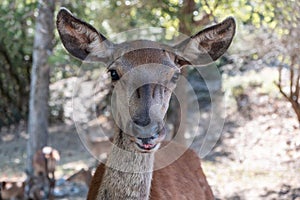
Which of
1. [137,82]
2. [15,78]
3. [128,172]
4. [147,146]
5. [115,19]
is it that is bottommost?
[128,172]

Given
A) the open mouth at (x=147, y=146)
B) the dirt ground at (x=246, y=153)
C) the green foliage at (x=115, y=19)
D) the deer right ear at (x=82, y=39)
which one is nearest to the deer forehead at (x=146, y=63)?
the deer right ear at (x=82, y=39)

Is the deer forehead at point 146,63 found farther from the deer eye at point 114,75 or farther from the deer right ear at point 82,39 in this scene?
the deer right ear at point 82,39

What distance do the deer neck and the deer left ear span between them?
76 centimetres

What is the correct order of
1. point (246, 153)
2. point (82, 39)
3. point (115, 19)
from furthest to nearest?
point (246, 153), point (115, 19), point (82, 39)

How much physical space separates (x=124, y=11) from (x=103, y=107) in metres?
3.83

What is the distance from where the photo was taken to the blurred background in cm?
758

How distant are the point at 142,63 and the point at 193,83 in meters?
8.68

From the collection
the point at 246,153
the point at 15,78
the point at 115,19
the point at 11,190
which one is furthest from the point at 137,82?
the point at 15,78

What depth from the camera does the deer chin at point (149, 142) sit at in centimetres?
331

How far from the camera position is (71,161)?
1076 cm

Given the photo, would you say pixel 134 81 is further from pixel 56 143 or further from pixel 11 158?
pixel 56 143

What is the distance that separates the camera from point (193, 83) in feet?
40.3

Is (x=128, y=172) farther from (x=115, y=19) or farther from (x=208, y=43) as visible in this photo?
(x=115, y=19)

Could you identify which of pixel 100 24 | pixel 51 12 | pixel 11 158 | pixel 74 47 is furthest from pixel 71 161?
pixel 74 47
